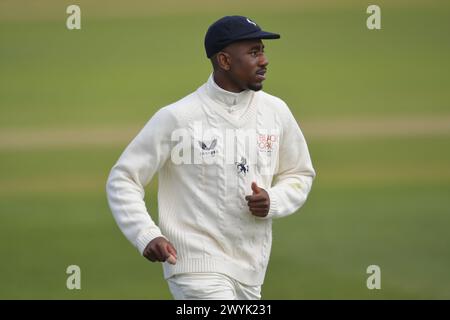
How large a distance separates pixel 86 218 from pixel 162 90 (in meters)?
2.09

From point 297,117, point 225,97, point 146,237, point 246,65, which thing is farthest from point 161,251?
point 297,117

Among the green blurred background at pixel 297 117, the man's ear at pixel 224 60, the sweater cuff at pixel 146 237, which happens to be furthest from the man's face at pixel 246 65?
the green blurred background at pixel 297 117

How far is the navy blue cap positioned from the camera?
411 centimetres

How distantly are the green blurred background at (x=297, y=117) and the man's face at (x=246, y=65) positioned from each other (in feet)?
6.36

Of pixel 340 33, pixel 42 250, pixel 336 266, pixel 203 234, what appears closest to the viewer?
pixel 203 234

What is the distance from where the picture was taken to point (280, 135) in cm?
422

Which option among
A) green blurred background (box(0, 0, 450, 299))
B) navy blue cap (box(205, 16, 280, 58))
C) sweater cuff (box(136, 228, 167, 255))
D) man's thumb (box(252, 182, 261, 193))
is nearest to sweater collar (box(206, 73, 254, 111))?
navy blue cap (box(205, 16, 280, 58))

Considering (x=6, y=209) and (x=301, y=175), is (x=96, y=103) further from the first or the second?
(x=301, y=175)

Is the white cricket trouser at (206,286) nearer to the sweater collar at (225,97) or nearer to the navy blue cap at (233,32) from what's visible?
the sweater collar at (225,97)

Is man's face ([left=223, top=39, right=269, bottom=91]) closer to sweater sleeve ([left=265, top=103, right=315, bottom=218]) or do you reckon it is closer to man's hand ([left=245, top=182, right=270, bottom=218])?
sweater sleeve ([left=265, top=103, right=315, bottom=218])

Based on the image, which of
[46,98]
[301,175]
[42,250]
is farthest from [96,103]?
[301,175]

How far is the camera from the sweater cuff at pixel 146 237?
399cm

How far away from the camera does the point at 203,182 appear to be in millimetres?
4086

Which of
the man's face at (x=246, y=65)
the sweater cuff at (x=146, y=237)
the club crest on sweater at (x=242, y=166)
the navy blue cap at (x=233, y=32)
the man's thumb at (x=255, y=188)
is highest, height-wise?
the navy blue cap at (x=233, y=32)
